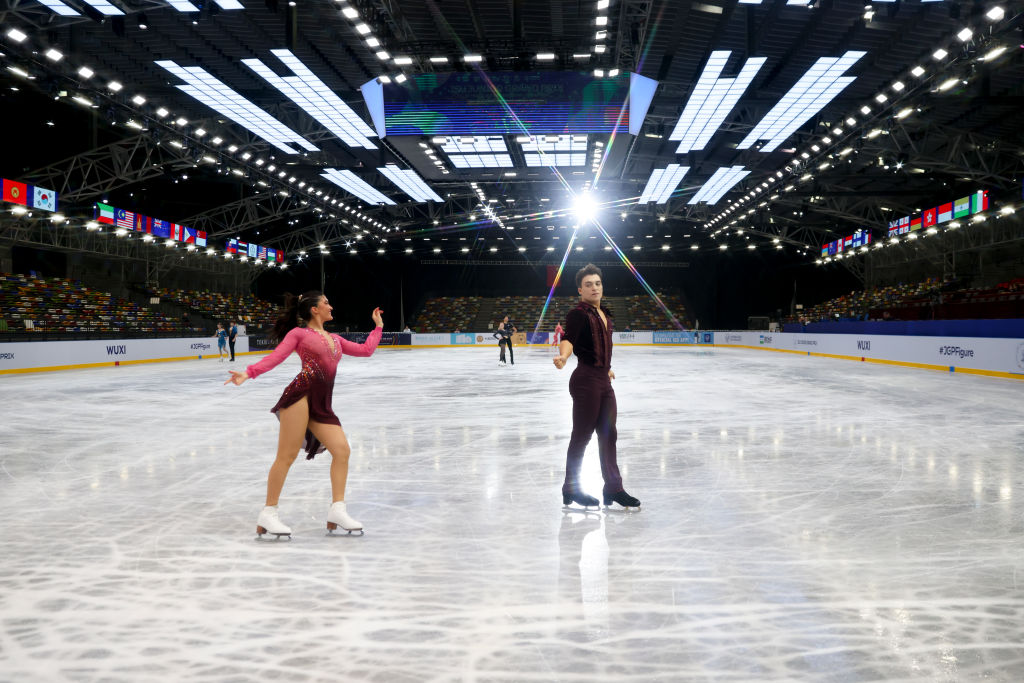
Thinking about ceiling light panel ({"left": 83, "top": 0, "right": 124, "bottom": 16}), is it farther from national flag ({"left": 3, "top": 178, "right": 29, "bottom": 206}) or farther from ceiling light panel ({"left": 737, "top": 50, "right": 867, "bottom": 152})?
ceiling light panel ({"left": 737, "top": 50, "right": 867, "bottom": 152})

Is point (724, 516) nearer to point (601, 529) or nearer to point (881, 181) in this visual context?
point (601, 529)

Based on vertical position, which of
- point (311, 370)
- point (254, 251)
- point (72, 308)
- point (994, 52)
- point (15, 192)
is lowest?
point (311, 370)

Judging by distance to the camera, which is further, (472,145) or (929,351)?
(929,351)

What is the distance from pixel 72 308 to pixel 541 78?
2683 centimetres

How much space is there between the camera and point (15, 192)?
840 inches

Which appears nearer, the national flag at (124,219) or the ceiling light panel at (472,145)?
the ceiling light panel at (472,145)

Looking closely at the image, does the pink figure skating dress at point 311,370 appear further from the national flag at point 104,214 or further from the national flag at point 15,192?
the national flag at point 104,214

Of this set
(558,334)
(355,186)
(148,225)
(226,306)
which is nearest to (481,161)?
(355,186)

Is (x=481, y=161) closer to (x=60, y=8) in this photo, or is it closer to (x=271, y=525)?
(x=60, y=8)

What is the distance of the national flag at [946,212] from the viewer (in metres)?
26.7

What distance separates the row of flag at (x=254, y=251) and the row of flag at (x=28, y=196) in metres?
12.3

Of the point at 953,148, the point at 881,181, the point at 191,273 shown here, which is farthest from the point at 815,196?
the point at 191,273

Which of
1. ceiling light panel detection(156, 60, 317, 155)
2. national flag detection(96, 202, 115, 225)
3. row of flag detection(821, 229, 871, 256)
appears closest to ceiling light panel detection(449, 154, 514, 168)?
ceiling light panel detection(156, 60, 317, 155)

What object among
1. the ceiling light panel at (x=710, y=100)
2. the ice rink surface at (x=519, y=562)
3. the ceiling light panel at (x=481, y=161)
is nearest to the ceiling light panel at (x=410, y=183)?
the ceiling light panel at (x=481, y=161)
